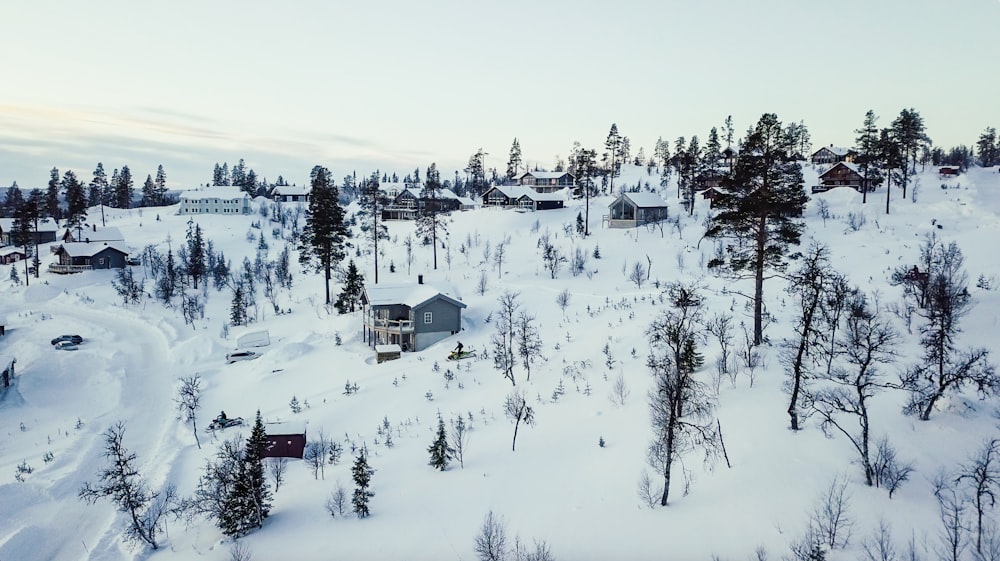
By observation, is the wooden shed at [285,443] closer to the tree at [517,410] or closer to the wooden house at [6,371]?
the tree at [517,410]

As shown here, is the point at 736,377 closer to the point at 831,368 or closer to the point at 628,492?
the point at 831,368

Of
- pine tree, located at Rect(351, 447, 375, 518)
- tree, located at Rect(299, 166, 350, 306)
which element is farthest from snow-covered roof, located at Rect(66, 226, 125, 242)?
pine tree, located at Rect(351, 447, 375, 518)

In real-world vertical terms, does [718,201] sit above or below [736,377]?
above

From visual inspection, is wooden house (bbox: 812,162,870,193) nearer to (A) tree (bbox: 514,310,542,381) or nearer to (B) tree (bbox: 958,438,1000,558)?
(A) tree (bbox: 514,310,542,381)

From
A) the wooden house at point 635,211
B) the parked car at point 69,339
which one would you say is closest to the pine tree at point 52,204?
the parked car at point 69,339

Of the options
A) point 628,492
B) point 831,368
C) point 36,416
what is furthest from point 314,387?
point 831,368

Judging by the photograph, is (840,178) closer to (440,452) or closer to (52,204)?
(440,452)
